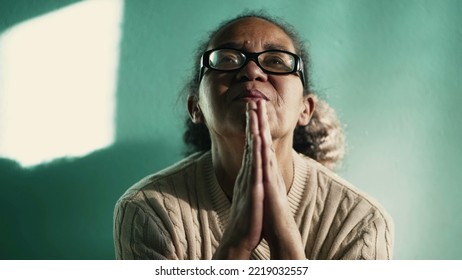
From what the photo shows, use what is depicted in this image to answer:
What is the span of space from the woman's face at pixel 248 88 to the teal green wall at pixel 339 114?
252mm

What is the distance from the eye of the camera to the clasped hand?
2.99 ft

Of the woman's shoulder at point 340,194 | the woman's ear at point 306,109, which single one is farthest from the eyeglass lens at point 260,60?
the woman's shoulder at point 340,194

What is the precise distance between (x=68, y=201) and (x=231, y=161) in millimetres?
455

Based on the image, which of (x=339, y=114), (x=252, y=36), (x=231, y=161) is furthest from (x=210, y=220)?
(x=339, y=114)

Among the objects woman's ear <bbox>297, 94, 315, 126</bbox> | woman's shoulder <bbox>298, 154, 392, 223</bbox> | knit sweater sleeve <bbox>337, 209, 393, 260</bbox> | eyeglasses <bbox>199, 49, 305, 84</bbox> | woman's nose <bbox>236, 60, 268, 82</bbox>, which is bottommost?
knit sweater sleeve <bbox>337, 209, 393, 260</bbox>

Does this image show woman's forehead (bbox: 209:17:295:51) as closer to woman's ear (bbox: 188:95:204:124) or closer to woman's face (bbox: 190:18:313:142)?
woman's face (bbox: 190:18:313:142)

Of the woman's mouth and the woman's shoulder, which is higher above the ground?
the woman's mouth

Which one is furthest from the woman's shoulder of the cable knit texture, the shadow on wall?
the shadow on wall

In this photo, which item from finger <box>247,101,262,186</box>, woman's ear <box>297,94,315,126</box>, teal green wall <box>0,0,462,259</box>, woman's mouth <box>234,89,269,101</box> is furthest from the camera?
teal green wall <box>0,0,462,259</box>

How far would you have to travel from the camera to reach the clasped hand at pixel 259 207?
913 millimetres

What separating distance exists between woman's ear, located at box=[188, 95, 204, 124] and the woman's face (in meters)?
0.08

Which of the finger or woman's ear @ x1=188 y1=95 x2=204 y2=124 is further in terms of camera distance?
woman's ear @ x1=188 y1=95 x2=204 y2=124
